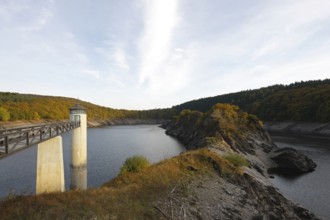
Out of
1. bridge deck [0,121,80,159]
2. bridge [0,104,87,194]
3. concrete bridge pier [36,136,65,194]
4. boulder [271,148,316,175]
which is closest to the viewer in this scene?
bridge deck [0,121,80,159]

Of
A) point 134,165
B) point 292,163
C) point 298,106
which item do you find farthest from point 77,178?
point 298,106

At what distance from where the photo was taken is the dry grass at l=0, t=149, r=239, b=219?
44.1 feet

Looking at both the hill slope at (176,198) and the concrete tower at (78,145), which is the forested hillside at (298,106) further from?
the concrete tower at (78,145)

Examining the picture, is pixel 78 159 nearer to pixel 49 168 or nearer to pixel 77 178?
pixel 77 178

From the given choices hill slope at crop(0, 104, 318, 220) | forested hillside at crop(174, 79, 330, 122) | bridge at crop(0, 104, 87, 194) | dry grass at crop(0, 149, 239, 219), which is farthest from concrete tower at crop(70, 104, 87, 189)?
forested hillside at crop(174, 79, 330, 122)

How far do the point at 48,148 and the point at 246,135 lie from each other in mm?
47809

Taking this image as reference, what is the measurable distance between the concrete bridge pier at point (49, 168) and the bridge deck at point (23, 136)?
1.25m

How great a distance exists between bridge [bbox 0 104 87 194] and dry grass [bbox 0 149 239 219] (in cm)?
324

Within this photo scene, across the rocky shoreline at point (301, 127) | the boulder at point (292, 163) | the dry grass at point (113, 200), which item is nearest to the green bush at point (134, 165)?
the dry grass at point (113, 200)

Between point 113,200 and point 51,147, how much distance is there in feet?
39.8

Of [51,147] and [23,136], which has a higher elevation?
[23,136]

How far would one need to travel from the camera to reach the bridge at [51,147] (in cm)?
1695

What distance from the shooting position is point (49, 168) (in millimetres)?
24734

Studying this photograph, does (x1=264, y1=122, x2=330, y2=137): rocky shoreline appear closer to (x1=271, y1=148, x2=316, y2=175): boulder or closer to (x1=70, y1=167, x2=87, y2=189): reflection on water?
(x1=271, y1=148, x2=316, y2=175): boulder
